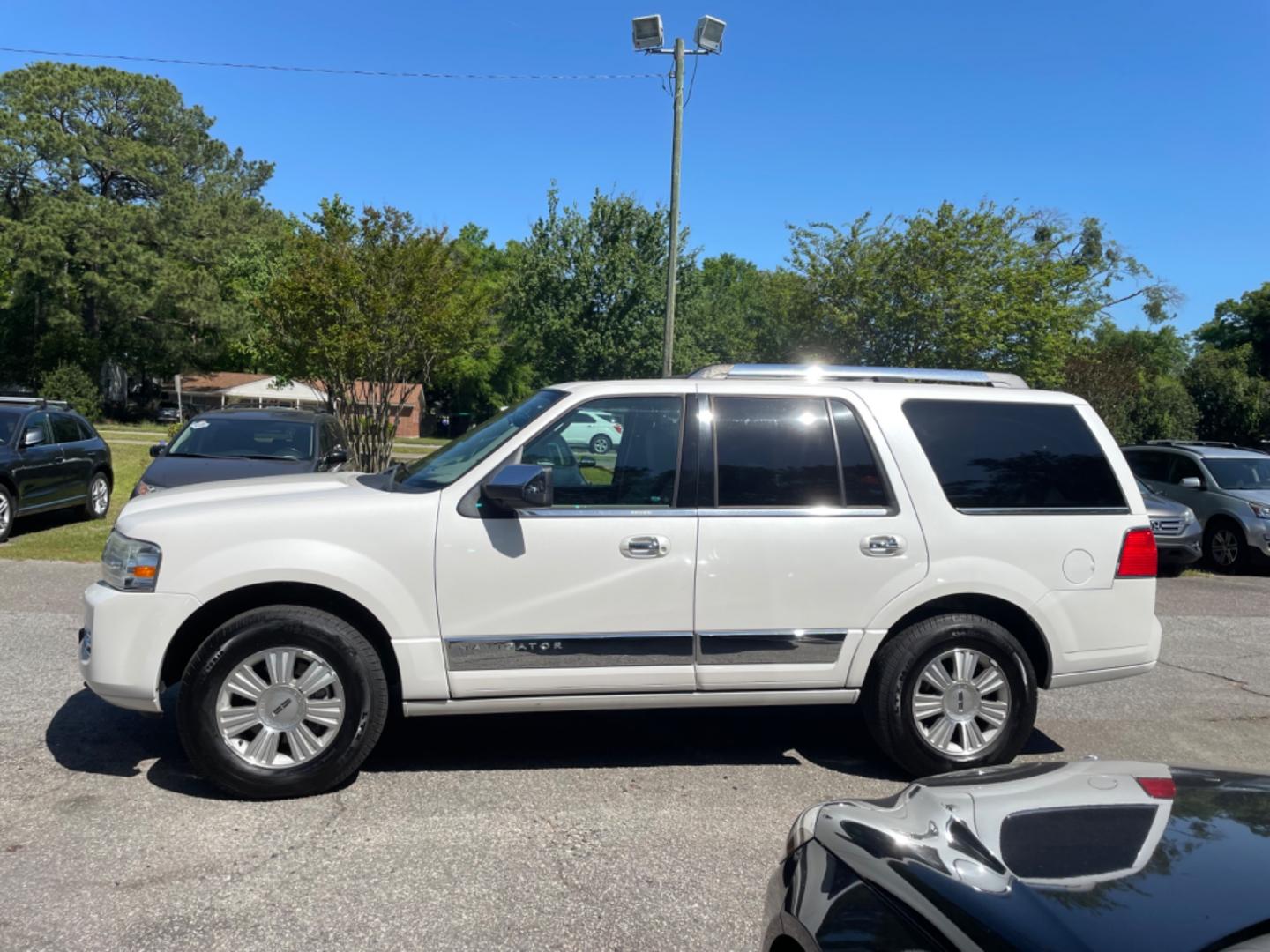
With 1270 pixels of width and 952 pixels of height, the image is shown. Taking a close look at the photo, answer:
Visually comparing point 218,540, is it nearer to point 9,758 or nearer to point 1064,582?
point 9,758

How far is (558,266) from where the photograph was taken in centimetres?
3466

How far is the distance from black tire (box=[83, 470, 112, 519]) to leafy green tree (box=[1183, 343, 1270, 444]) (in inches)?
1194

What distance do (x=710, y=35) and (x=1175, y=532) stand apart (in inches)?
488

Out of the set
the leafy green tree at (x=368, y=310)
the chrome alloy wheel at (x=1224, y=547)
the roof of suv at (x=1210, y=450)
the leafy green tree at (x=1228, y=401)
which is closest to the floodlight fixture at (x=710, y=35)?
the leafy green tree at (x=368, y=310)

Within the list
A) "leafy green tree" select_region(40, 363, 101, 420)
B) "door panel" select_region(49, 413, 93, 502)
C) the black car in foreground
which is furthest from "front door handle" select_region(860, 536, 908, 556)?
"leafy green tree" select_region(40, 363, 101, 420)

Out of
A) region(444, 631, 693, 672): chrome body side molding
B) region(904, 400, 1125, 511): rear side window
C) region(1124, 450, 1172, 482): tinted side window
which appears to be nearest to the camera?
region(444, 631, 693, 672): chrome body side molding

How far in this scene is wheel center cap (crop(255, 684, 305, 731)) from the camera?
432 cm

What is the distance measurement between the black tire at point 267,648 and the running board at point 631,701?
24 cm

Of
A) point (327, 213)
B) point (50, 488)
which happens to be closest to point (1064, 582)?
point (50, 488)

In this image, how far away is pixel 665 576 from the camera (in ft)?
15.1

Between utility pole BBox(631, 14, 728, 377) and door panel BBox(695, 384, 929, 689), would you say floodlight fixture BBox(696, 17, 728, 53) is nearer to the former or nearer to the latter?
utility pole BBox(631, 14, 728, 377)

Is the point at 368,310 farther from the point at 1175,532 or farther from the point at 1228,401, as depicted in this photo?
the point at 1228,401

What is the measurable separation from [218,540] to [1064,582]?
4067mm

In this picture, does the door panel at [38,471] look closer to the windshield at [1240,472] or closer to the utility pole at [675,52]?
the utility pole at [675,52]
